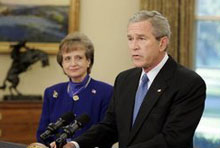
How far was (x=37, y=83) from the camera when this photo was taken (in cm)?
554

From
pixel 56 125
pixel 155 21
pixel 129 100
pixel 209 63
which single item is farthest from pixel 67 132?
pixel 209 63

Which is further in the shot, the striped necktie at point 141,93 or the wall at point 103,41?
the wall at point 103,41

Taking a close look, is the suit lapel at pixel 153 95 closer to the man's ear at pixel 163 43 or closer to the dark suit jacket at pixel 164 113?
the dark suit jacket at pixel 164 113

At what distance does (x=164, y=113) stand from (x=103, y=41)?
3.77 m

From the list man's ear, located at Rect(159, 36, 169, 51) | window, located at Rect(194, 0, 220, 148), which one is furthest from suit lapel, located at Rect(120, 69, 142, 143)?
window, located at Rect(194, 0, 220, 148)

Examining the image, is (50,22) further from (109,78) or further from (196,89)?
(196,89)

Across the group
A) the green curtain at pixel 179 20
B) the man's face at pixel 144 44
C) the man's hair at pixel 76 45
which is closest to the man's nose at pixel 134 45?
the man's face at pixel 144 44

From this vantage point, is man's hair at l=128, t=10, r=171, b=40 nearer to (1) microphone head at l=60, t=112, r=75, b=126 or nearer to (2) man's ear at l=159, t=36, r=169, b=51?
(2) man's ear at l=159, t=36, r=169, b=51

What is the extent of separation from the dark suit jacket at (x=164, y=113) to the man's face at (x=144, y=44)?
0.36 ft

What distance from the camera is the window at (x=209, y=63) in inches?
222

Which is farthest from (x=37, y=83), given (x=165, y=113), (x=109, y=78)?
(x=165, y=113)

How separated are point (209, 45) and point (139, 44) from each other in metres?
3.91

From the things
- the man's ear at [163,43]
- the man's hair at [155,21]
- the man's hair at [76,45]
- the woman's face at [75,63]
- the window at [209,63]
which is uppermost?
the man's hair at [155,21]

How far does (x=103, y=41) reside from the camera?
18.7 feet
